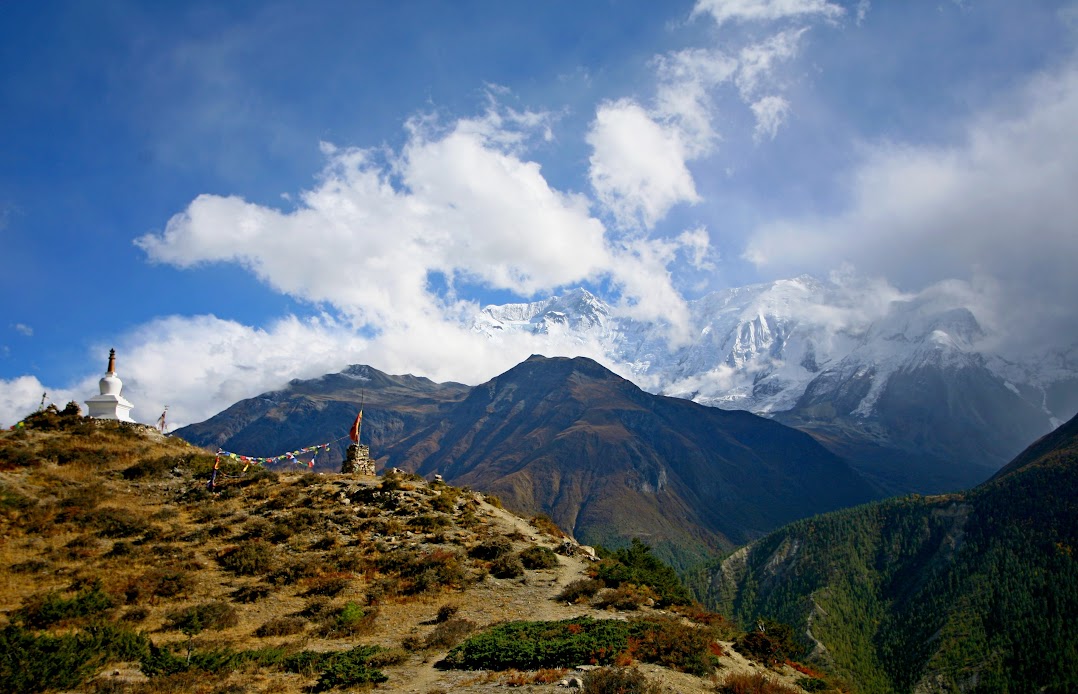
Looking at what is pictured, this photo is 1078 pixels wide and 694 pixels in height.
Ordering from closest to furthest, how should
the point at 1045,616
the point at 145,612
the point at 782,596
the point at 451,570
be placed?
1. the point at 145,612
2. the point at 451,570
3. the point at 1045,616
4. the point at 782,596

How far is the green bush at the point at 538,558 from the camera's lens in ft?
122

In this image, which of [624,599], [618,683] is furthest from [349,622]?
[618,683]

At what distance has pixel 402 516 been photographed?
4309cm

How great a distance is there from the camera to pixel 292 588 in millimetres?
32438

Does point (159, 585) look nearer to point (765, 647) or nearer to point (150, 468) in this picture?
point (150, 468)

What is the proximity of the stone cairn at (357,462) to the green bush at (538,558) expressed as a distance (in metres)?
22.3

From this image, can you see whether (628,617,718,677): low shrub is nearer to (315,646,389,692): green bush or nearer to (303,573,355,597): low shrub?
(315,646,389,692): green bush

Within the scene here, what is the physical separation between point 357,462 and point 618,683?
132 ft

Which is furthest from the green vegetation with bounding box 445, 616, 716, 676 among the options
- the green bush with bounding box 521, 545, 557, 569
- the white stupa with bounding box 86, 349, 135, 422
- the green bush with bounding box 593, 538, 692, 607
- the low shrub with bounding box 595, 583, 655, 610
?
the white stupa with bounding box 86, 349, 135, 422

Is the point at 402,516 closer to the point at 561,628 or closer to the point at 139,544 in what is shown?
the point at 139,544

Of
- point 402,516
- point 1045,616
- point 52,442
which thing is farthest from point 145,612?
point 1045,616

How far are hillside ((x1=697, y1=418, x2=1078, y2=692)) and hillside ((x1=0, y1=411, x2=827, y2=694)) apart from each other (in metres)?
137

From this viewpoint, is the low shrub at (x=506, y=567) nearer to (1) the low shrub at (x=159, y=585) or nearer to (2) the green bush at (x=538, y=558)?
(2) the green bush at (x=538, y=558)

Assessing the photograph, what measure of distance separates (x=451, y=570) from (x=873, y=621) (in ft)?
622
